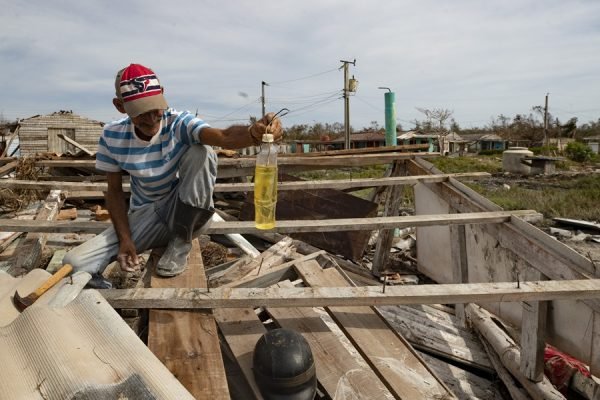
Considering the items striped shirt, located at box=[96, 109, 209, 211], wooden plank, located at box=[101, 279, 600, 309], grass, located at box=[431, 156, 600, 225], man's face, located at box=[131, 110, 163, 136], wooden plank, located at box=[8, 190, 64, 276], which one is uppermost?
man's face, located at box=[131, 110, 163, 136]

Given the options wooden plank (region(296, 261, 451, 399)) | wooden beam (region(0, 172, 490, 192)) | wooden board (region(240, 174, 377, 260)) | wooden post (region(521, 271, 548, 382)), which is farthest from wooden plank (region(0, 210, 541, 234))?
wooden board (region(240, 174, 377, 260))

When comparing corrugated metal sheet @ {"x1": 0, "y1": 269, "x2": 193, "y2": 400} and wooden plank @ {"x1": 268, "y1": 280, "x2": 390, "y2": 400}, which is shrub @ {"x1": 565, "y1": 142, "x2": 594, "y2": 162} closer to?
wooden plank @ {"x1": 268, "y1": 280, "x2": 390, "y2": 400}

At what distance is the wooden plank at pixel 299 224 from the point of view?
3203 millimetres

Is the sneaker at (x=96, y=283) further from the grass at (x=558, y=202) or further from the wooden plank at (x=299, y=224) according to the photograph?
the grass at (x=558, y=202)

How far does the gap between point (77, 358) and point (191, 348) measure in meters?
0.58

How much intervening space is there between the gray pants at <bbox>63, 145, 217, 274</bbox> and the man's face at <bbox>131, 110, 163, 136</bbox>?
0.80 feet

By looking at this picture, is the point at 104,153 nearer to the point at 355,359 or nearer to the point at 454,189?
the point at 355,359

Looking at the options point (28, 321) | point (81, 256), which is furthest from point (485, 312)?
point (28, 321)

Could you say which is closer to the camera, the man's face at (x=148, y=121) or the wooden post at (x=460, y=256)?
the man's face at (x=148, y=121)

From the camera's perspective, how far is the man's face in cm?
246

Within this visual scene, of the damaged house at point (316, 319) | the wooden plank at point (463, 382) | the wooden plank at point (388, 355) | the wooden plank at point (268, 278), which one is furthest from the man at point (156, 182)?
the wooden plank at point (463, 382)

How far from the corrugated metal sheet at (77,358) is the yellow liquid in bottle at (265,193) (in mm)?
859

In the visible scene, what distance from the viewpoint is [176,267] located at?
2.67 metres

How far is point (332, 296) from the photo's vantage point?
88.0 inches
